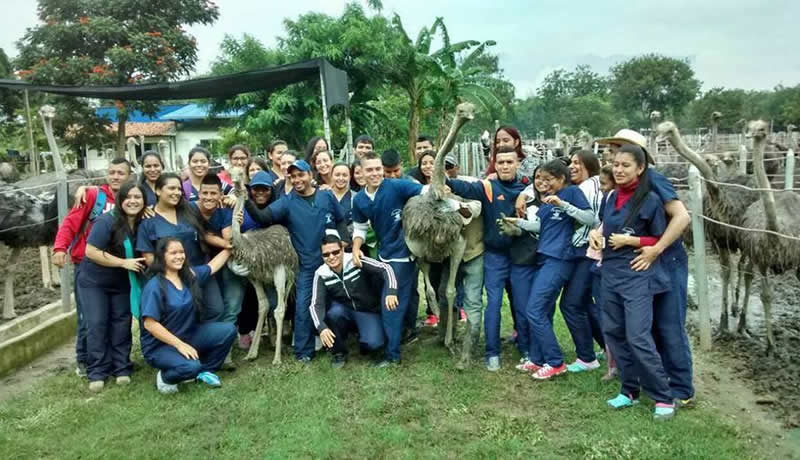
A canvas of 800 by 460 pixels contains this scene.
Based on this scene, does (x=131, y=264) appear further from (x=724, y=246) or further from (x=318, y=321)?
(x=724, y=246)

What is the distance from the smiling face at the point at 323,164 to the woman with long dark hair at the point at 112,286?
1.62 m

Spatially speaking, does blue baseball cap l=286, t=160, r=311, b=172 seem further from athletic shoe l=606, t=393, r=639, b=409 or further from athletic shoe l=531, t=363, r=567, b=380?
athletic shoe l=606, t=393, r=639, b=409

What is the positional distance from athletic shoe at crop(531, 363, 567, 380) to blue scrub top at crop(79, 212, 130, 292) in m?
3.36

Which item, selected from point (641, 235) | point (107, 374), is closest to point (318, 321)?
point (107, 374)

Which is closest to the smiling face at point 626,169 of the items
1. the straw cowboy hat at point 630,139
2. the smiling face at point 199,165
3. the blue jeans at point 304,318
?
the straw cowboy hat at point 630,139

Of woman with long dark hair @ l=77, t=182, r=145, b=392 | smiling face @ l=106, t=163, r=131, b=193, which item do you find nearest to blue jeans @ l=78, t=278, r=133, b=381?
woman with long dark hair @ l=77, t=182, r=145, b=392

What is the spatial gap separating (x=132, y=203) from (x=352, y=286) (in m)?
1.86

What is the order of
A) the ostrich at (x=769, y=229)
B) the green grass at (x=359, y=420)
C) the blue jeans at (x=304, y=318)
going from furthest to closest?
the blue jeans at (x=304, y=318) < the ostrich at (x=769, y=229) < the green grass at (x=359, y=420)

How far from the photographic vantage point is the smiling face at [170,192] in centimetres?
475

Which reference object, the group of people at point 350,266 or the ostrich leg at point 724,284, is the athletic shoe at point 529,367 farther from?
the ostrich leg at point 724,284

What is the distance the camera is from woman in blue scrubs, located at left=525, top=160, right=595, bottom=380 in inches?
182

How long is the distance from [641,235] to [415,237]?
173cm

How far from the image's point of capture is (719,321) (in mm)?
6320

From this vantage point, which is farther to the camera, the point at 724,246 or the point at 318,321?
the point at 724,246
